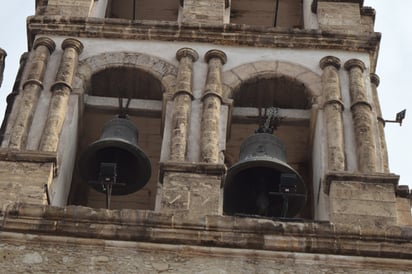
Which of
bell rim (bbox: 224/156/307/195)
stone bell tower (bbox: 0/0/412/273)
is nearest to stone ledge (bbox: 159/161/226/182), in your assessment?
stone bell tower (bbox: 0/0/412/273)

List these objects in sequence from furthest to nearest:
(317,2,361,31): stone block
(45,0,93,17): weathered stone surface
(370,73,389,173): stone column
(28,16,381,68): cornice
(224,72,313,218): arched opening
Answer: (317,2,361,31): stone block
(45,0,93,17): weathered stone surface
(28,16,381,68): cornice
(224,72,313,218): arched opening
(370,73,389,173): stone column

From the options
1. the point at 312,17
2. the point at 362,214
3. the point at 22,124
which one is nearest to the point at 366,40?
the point at 312,17

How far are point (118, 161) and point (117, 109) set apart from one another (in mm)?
1340

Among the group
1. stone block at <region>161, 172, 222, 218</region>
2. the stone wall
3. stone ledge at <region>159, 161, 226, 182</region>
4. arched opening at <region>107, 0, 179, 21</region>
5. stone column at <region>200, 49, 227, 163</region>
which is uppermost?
arched opening at <region>107, 0, 179, 21</region>

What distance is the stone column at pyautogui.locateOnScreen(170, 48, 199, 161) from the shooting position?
15.9 m

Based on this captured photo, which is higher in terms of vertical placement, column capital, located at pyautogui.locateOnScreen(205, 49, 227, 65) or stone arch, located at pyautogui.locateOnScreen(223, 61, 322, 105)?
column capital, located at pyautogui.locateOnScreen(205, 49, 227, 65)

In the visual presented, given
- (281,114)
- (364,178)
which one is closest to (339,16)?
(281,114)

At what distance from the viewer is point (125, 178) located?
52.4 ft

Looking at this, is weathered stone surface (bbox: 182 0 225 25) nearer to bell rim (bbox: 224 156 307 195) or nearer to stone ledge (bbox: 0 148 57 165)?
bell rim (bbox: 224 156 307 195)

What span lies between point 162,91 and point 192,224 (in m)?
3.95

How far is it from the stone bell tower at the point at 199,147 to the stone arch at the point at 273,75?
0.07ft

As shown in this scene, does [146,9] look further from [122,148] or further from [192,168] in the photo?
[192,168]

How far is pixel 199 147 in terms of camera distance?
16.0 metres

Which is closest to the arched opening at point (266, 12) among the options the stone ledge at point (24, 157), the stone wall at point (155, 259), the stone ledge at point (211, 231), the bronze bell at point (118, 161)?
the bronze bell at point (118, 161)
